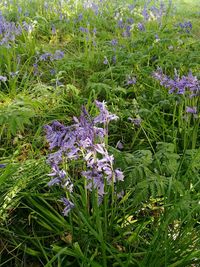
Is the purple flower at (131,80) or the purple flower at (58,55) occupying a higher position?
the purple flower at (131,80)

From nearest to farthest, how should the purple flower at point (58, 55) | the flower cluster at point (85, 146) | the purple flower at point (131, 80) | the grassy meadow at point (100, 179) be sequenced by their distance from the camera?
the flower cluster at point (85, 146)
the grassy meadow at point (100, 179)
the purple flower at point (131, 80)
the purple flower at point (58, 55)

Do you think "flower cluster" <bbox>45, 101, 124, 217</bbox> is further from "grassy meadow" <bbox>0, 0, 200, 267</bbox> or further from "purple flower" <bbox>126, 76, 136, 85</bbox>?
"purple flower" <bbox>126, 76, 136, 85</bbox>

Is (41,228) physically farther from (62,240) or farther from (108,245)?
(108,245)

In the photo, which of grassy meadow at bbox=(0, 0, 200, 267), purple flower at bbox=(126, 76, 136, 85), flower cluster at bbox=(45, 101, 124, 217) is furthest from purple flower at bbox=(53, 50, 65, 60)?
flower cluster at bbox=(45, 101, 124, 217)

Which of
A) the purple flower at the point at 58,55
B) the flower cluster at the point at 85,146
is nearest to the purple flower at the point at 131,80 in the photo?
the purple flower at the point at 58,55

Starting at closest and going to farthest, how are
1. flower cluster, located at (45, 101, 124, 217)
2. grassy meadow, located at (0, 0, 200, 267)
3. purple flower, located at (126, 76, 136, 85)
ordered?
flower cluster, located at (45, 101, 124, 217)
grassy meadow, located at (0, 0, 200, 267)
purple flower, located at (126, 76, 136, 85)

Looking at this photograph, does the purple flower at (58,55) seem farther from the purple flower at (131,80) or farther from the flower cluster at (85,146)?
the flower cluster at (85,146)

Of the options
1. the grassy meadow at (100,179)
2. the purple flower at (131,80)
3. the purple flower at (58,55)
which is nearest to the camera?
the grassy meadow at (100,179)

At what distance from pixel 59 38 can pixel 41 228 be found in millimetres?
3919

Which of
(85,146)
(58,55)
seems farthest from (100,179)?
(58,55)

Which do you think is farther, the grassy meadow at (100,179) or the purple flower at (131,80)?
the purple flower at (131,80)

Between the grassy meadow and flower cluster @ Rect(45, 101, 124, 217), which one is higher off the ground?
flower cluster @ Rect(45, 101, 124, 217)

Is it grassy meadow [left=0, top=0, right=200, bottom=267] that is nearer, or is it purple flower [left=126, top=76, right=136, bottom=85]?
grassy meadow [left=0, top=0, right=200, bottom=267]

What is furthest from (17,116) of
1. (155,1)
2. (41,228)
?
(155,1)
